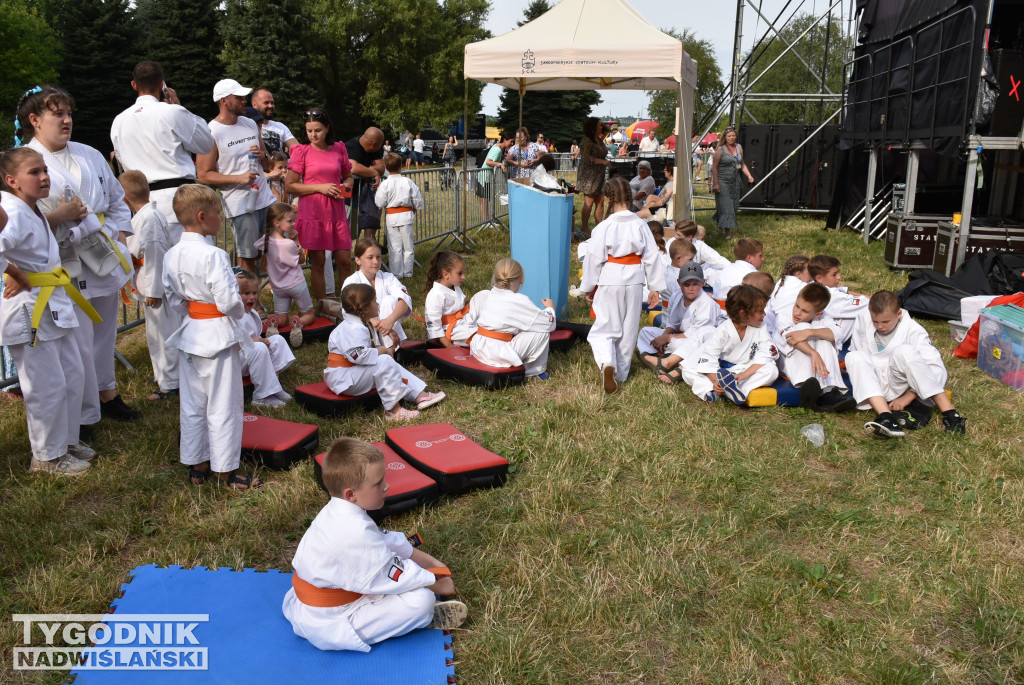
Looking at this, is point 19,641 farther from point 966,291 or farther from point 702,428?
point 966,291

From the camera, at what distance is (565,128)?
50.2 m

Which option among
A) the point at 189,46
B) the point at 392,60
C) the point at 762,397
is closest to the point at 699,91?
the point at 392,60

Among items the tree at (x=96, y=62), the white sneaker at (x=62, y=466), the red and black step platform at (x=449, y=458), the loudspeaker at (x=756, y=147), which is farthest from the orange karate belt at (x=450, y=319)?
the tree at (x=96, y=62)

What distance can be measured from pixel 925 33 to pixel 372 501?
11.7 m

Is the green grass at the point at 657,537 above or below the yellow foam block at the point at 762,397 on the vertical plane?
below

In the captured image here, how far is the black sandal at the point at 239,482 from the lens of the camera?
4.27m

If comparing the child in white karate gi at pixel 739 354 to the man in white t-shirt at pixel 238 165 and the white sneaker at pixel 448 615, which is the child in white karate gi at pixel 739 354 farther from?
the man in white t-shirt at pixel 238 165

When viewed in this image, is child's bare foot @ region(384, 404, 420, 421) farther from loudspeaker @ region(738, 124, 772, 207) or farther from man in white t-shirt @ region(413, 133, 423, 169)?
man in white t-shirt @ region(413, 133, 423, 169)

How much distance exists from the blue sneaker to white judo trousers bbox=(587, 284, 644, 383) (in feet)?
2.81

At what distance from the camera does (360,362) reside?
5.29 meters

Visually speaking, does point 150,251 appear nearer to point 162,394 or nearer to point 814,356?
point 162,394

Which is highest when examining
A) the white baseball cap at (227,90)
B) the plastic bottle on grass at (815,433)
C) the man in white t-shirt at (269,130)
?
the white baseball cap at (227,90)

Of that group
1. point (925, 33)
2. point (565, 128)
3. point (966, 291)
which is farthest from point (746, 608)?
point (565, 128)

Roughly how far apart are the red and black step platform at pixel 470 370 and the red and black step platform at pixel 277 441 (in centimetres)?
152
